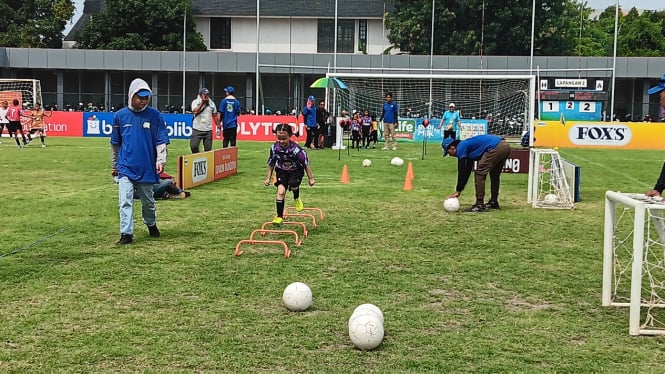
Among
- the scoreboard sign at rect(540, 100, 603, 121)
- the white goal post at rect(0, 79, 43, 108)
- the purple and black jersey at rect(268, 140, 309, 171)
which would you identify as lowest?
the purple and black jersey at rect(268, 140, 309, 171)

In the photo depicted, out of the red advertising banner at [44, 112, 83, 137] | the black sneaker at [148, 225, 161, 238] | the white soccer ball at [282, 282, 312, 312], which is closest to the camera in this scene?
the white soccer ball at [282, 282, 312, 312]

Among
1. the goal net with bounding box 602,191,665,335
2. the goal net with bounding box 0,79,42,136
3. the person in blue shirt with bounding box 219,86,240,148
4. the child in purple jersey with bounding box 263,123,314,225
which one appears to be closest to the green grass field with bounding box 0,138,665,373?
the goal net with bounding box 602,191,665,335

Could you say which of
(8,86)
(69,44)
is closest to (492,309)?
(8,86)

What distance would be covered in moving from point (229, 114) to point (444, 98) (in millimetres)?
22129

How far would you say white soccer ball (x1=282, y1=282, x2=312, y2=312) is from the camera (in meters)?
5.71

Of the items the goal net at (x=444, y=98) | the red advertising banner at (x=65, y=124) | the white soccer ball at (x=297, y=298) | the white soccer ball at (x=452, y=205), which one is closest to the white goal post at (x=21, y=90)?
the red advertising banner at (x=65, y=124)

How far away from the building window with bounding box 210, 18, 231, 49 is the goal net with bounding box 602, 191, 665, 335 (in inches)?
2061

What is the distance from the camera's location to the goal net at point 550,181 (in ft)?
39.9

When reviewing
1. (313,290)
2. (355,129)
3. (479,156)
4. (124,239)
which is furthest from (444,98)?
(313,290)

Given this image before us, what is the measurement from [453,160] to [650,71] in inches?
1084

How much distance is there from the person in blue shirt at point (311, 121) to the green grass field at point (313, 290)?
1348cm

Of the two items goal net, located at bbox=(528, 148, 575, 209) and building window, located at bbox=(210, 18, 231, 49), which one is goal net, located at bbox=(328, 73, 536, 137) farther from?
building window, located at bbox=(210, 18, 231, 49)

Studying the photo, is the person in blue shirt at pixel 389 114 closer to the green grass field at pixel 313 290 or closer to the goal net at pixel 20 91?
the green grass field at pixel 313 290

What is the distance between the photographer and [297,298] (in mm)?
5711
